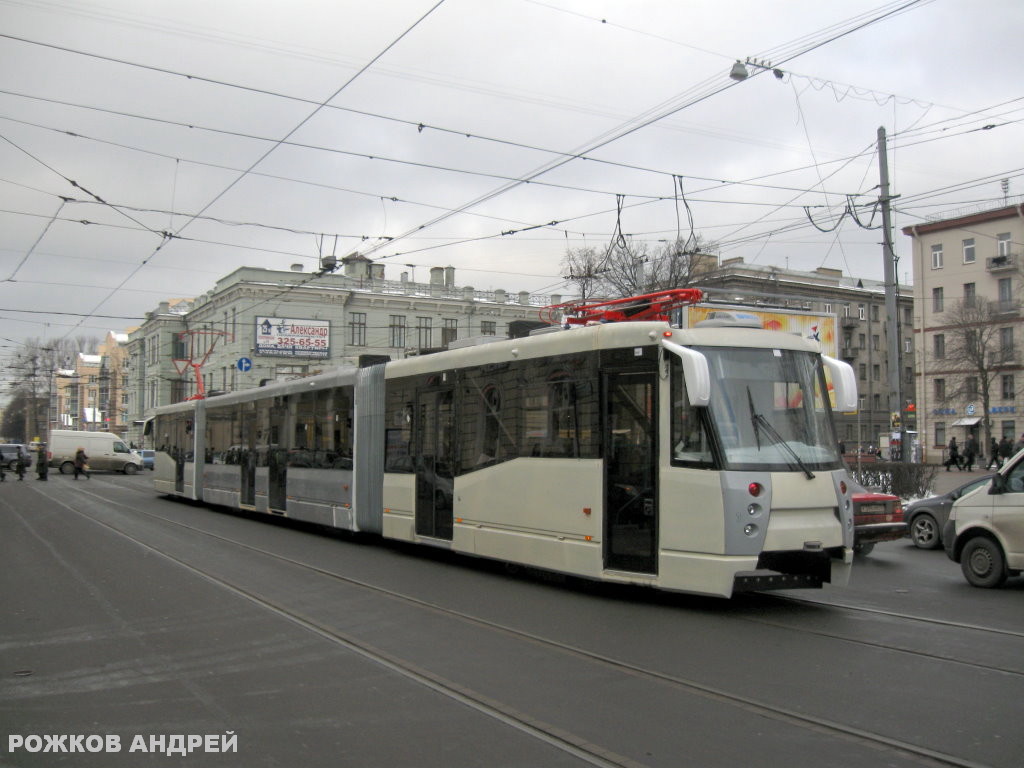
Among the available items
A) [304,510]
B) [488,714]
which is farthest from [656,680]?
[304,510]

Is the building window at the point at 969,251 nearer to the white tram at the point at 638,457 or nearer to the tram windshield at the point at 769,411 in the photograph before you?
the white tram at the point at 638,457

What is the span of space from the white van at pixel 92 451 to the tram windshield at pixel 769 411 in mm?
50124

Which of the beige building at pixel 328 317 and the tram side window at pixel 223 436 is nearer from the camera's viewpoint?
the tram side window at pixel 223 436

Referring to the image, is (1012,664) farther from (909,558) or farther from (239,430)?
(239,430)

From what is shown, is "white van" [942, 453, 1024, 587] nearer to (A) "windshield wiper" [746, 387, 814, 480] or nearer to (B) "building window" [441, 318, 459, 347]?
(A) "windshield wiper" [746, 387, 814, 480]

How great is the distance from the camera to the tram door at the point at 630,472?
9375mm

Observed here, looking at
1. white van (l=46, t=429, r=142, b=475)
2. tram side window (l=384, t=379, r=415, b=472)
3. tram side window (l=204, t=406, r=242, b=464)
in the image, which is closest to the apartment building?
white van (l=46, t=429, r=142, b=475)

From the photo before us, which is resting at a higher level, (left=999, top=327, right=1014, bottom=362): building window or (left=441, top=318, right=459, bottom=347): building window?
(left=441, top=318, right=459, bottom=347): building window

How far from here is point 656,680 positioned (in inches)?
260

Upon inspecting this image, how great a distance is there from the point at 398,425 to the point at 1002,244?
5486 centimetres

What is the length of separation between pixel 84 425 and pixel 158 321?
4095cm

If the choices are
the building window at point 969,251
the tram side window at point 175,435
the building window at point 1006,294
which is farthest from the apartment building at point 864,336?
the tram side window at point 175,435

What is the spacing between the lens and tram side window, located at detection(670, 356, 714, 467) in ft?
29.4

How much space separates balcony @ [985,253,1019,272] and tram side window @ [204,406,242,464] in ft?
162
